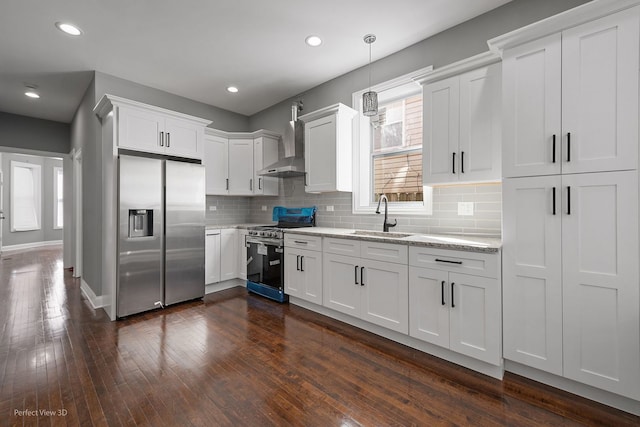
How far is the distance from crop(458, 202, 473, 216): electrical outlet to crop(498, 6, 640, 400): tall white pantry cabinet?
65 cm

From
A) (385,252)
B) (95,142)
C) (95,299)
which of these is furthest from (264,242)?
(95,142)

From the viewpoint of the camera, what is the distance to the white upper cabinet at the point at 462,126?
2295mm

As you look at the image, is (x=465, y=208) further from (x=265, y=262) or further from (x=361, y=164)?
(x=265, y=262)

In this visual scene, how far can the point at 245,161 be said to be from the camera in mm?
4785

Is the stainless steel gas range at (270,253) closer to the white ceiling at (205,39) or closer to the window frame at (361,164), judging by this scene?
the window frame at (361,164)

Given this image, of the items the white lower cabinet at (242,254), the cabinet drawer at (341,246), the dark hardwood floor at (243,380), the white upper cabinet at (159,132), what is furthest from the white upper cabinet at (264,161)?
the dark hardwood floor at (243,380)

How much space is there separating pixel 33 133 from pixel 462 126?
23.6 ft

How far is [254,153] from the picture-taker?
4.79m

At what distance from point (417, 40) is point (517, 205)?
2.15m

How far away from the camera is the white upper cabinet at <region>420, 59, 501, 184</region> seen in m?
2.29

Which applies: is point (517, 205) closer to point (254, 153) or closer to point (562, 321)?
point (562, 321)

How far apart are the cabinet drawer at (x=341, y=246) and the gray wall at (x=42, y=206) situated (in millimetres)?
10182

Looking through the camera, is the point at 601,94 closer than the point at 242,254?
Yes

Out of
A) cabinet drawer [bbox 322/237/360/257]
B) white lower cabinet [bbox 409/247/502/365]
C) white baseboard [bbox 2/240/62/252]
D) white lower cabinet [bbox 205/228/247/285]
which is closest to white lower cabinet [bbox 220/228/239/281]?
white lower cabinet [bbox 205/228/247/285]
